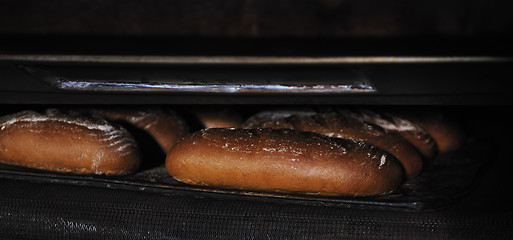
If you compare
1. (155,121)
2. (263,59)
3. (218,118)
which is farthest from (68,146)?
(263,59)

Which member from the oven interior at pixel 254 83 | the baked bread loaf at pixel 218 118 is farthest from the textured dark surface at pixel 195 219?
the baked bread loaf at pixel 218 118

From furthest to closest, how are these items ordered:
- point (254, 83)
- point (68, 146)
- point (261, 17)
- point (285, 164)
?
point (68, 146), point (285, 164), point (254, 83), point (261, 17)

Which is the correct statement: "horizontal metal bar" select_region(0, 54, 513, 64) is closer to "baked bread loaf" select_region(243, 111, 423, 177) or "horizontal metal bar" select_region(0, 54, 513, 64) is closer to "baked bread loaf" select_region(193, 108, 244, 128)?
"baked bread loaf" select_region(243, 111, 423, 177)

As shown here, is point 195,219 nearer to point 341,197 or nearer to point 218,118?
point 341,197

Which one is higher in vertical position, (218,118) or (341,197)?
(218,118)

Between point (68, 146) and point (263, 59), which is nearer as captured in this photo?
point (263, 59)

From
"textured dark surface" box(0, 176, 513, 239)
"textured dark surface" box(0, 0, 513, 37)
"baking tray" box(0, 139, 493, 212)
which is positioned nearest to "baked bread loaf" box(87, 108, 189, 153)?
"baking tray" box(0, 139, 493, 212)

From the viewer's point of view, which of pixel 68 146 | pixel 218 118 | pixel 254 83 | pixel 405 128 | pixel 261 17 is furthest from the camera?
pixel 218 118
